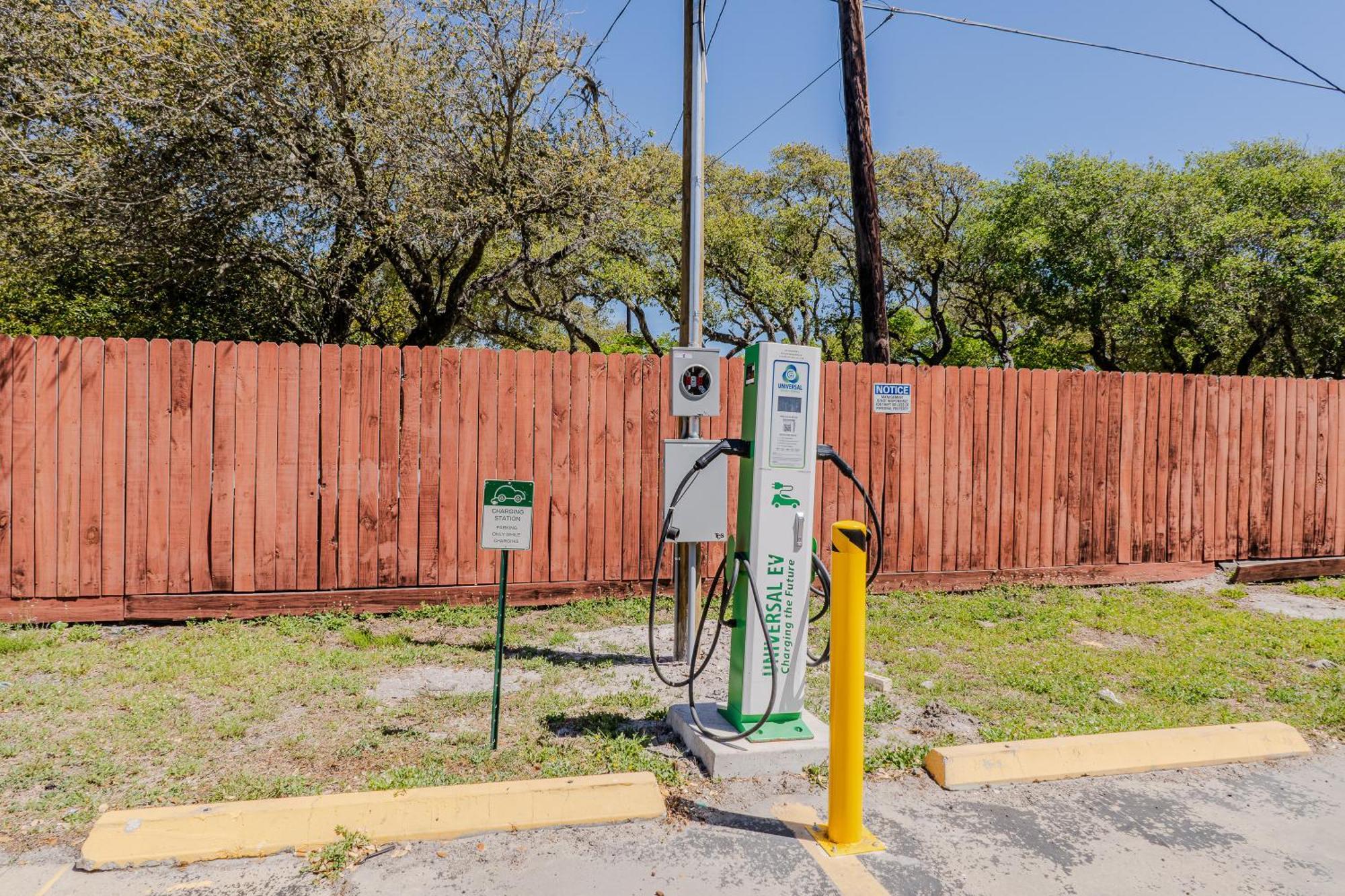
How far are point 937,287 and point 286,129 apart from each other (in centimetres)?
2113

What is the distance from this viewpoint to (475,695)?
490 cm

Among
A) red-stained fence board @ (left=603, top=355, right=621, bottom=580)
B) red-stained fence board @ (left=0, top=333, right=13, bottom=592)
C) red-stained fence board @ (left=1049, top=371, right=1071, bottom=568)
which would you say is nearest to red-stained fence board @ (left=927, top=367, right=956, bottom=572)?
red-stained fence board @ (left=1049, top=371, right=1071, bottom=568)

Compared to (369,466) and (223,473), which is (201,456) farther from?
(369,466)

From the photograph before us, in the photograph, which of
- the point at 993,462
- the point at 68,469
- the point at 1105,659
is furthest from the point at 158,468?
the point at 993,462

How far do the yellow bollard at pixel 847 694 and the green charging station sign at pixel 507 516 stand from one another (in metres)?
1.61

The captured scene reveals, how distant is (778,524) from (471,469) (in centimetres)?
381

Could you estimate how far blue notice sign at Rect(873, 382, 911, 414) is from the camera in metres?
7.88

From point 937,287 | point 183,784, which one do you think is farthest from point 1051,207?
point 183,784

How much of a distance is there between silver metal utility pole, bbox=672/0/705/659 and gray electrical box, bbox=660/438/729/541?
14 cm

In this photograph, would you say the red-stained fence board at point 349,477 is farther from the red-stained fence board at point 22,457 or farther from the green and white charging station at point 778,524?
the green and white charging station at point 778,524

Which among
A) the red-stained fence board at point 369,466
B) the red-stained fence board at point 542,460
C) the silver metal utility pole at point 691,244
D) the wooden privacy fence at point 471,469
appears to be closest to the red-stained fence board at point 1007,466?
Answer: the wooden privacy fence at point 471,469

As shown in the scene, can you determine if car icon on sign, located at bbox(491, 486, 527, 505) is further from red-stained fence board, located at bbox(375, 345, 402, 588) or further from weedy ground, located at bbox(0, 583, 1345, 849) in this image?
red-stained fence board, located at bbox(375, 345, 402, 588)

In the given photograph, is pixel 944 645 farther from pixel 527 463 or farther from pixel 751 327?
pixel 751 327

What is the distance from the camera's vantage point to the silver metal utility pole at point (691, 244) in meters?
5.47
